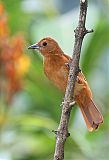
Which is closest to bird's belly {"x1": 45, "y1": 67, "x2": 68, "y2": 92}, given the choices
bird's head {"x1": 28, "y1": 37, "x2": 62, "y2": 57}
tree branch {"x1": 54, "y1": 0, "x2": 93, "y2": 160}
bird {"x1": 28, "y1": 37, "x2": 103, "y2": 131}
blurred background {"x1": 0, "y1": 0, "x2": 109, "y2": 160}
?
bird {"x1": 28, "y1": 37, "x2": 103, "y2": 131}

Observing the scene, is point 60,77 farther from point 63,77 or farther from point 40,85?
point 40,85

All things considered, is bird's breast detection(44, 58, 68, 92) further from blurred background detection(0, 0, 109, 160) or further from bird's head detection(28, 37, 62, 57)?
blurred background detection(0, 0, 109, 160)

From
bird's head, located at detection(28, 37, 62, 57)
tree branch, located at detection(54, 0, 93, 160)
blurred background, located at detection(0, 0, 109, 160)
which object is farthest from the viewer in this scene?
blurred background, located at detection(0, 0, 109, 160)

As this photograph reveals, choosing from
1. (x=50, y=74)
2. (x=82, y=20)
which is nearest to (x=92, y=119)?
(x=50, y=74)

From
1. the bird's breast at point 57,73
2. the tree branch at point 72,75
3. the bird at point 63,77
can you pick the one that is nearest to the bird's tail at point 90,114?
the bird at point 63,77

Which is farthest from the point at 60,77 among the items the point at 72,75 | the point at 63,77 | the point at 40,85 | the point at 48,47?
the point at 40,85

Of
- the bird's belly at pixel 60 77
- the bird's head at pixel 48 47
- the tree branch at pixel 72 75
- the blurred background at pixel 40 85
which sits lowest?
the tree branch at pixel 72 75

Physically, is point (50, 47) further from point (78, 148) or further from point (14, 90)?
point (78, 148)

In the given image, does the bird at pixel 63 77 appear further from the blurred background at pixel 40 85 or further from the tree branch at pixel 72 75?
the blurred background at pixel 40 85
